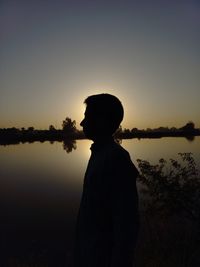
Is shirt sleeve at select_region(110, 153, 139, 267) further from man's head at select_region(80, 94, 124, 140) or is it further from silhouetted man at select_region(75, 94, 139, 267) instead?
man's head at select_region(80, 94, 124, 140)

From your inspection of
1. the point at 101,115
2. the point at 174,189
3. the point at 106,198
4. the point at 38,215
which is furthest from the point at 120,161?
the point at 38,215

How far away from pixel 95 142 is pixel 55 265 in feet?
33.0

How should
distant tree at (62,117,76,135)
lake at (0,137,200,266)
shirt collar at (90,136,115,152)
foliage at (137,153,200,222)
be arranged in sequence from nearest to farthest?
shirt collar at (90,136,115,152) < foliage at (137,153,200,222) < lake at (0,137,200,266) < distant tree at (62,117,76,135)

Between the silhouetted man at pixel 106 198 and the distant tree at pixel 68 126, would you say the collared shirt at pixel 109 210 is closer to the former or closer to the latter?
the silhouetted man at pixel 106 198

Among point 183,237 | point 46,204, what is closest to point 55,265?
point 183,237

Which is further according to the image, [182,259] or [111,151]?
[182,259]

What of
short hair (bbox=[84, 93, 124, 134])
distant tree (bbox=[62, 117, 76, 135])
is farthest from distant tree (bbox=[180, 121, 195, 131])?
short hair (bbox=[84, 93, 124, 134])

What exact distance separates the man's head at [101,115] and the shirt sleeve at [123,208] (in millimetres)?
319

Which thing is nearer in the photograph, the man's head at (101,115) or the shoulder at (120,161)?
the shoulder at (120,161)

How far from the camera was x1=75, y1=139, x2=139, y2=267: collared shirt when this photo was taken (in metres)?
2.68

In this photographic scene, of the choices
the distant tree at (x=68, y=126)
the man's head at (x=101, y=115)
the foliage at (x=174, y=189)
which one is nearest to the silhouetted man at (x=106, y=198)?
the man's head at (x=101, y=115)

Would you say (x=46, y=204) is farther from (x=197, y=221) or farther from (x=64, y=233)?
(x=197, y=221)

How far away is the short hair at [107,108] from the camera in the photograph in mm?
2961

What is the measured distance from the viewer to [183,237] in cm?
1212
